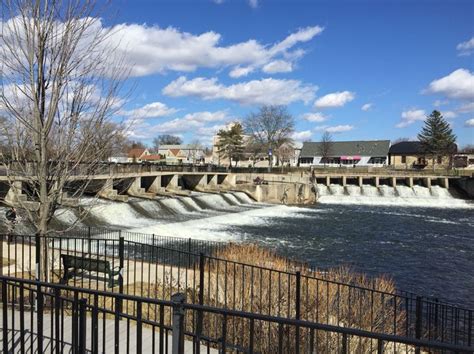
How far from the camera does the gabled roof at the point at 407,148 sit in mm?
89938

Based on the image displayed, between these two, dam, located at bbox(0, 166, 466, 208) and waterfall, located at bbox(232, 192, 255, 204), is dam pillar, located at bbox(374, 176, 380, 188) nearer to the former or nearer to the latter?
dam, located at bbox(0, 166, 466, 208)

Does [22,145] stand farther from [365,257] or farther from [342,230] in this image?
[342,230]

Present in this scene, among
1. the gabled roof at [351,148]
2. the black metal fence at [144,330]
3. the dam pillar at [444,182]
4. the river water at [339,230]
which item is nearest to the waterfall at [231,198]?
the river water at [339,230]

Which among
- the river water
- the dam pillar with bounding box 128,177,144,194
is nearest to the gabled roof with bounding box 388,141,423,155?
the river water

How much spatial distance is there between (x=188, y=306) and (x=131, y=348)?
336 centimetres

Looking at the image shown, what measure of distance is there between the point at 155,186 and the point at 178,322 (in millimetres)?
38244

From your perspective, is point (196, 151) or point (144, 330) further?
point (196, 151)

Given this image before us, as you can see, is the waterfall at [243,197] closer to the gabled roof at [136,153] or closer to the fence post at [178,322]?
the fence post at [178,322]

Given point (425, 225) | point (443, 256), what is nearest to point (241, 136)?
point (425, 225)

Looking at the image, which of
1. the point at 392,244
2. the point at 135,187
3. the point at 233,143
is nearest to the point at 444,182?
the point at 392,244

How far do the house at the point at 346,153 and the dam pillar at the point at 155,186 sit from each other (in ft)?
209

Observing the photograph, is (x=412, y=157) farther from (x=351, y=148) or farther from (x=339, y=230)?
(x=339, y=230)

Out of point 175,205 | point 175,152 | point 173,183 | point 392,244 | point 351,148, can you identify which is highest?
point 175,152

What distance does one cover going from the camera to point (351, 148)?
99438 mm
